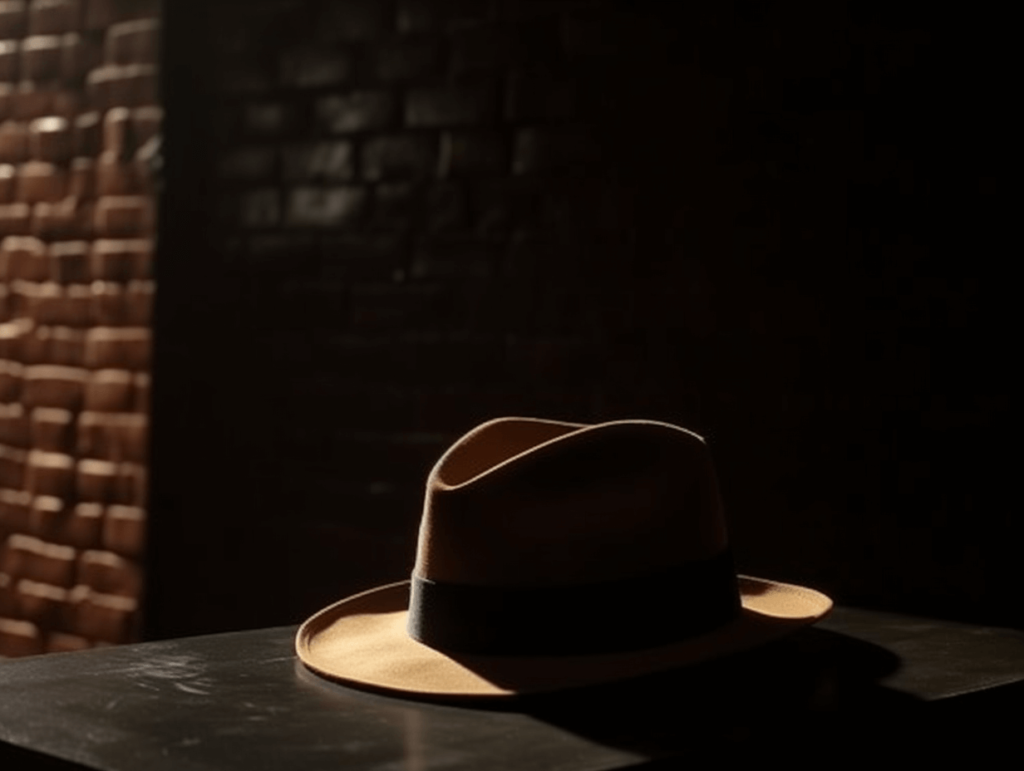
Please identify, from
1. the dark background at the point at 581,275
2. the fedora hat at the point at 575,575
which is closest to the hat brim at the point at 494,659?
the fedora hat at the point at 575,575

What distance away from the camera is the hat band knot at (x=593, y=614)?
135 centimetres

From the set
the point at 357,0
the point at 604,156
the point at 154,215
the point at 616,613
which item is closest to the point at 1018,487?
the point at 604,156

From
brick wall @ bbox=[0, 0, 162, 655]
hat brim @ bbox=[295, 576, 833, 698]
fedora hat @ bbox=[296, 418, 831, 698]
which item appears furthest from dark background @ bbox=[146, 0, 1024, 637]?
fedora hat @ bbox=[296, 418, 831, 698]

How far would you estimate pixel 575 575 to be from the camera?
1366 millimetres

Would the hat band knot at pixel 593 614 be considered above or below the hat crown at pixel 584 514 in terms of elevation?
below

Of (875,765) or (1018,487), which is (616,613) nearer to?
(875,765)

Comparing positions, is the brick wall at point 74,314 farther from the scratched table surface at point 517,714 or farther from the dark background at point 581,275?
the scratched table surface at point 517,714

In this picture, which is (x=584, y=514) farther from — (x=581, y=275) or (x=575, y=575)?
(x=581, y=275)

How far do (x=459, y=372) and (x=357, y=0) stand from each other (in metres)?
0.67

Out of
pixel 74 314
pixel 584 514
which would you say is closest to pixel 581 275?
pixel 74 314

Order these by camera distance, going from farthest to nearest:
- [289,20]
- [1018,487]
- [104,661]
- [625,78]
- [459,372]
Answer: [289,20] → [459,372] → [625,78] → [1018,487] → [104,661]

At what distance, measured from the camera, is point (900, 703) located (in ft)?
4.11

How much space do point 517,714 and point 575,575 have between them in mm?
148

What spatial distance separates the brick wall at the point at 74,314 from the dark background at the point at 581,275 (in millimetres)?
89
